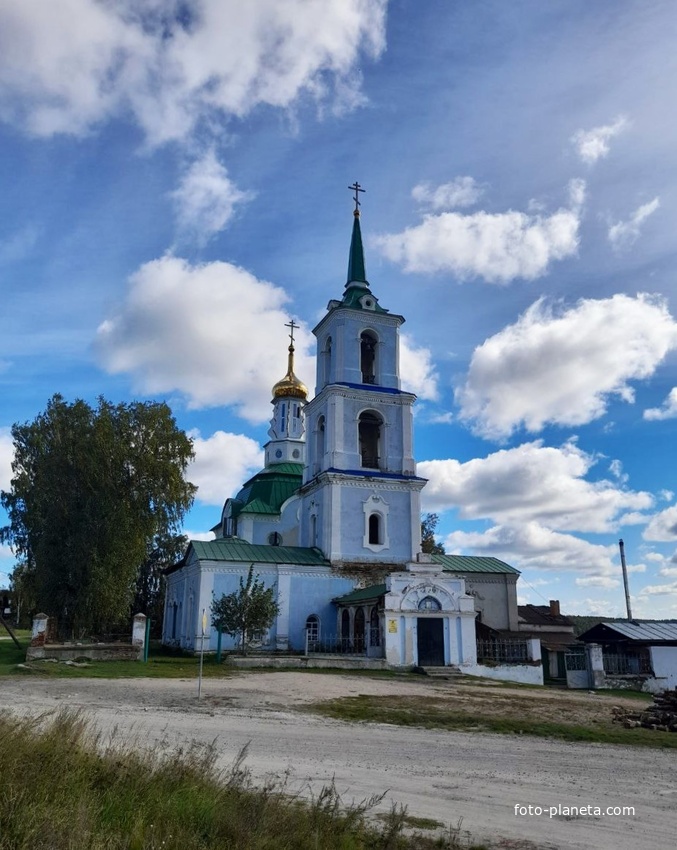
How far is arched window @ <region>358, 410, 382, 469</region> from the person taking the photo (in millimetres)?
38256

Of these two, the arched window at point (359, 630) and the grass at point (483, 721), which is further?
the arched window at point (359, 630)

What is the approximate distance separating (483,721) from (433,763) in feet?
16.5

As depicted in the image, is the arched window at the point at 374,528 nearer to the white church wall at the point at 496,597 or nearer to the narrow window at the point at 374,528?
the narrow window at the point at 374,528

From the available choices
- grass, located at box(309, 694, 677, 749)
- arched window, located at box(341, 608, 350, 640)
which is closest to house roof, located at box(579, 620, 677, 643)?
arched window, located at box(341, 608, 350, 640)

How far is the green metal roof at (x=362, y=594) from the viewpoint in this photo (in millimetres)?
30828

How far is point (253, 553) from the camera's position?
34156 mm

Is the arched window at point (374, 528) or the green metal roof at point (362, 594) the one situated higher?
the arched window at point (374, 528)

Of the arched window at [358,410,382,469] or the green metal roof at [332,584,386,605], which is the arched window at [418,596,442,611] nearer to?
the green metal roof at [332,584,386,605]

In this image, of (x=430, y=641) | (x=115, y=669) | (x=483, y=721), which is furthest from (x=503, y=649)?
(x=483, y=721)

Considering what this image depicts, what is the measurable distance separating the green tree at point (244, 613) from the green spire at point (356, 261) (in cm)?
1994

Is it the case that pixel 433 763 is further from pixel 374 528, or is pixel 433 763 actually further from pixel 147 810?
pixel 374 528

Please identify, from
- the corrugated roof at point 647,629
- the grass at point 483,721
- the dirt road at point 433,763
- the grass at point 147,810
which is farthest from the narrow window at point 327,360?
the grass at point 147,810

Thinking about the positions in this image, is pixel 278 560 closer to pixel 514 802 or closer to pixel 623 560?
pixel 514 802

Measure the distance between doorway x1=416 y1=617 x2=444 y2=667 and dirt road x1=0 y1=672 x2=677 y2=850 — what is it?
13471mm
